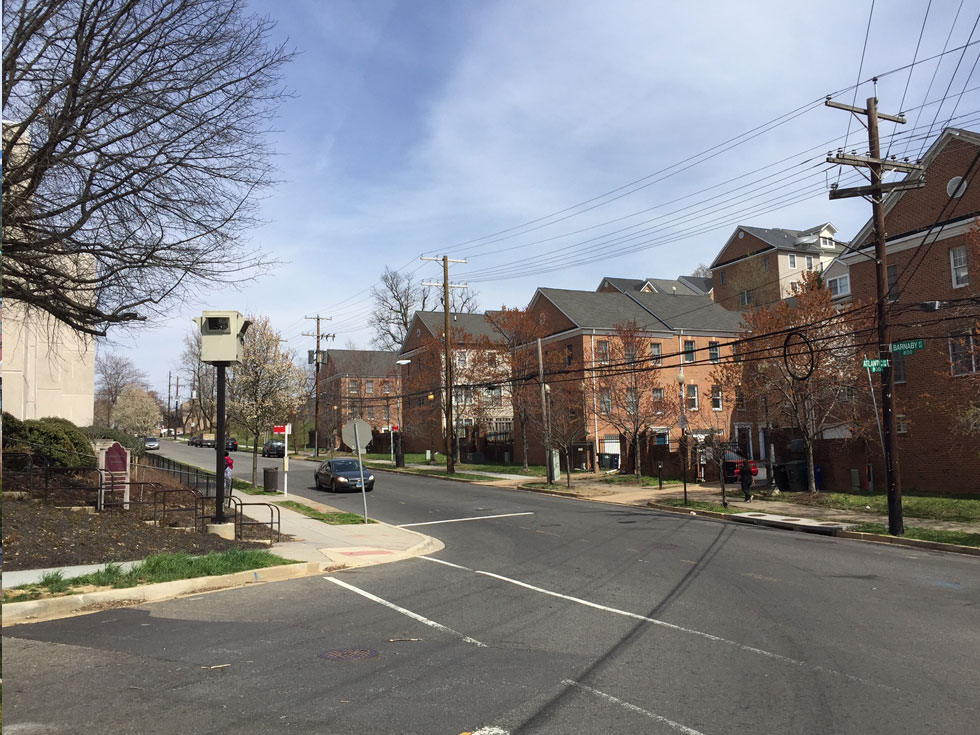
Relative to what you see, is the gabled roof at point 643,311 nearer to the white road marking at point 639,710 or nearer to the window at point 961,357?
the window at point 961,357

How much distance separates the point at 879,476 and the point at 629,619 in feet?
68.6

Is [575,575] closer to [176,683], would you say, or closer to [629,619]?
[629,619]

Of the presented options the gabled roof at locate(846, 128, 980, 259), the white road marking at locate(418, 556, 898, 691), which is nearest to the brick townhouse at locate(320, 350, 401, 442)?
the gabled roof at locate(846, 128, 980, 259)

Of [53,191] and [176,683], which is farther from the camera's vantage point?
[53,191]

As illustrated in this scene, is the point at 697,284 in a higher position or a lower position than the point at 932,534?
higher

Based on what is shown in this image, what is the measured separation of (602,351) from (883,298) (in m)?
19.2

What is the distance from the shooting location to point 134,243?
1165 cm

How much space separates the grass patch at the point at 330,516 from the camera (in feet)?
66.8

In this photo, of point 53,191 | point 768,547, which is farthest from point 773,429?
point 53,191

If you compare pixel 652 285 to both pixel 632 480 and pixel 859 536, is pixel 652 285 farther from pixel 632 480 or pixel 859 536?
pixel 859 536

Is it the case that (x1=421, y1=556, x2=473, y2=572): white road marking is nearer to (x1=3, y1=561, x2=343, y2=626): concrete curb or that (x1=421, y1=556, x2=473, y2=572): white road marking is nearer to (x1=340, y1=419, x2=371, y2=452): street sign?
(x1=3, y1=561, x2=343, y2=626): concrete curb

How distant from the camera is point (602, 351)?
120ft

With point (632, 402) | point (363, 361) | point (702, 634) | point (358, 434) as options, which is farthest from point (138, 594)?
point (363, 361)

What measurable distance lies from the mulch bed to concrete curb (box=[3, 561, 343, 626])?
1660 mm
